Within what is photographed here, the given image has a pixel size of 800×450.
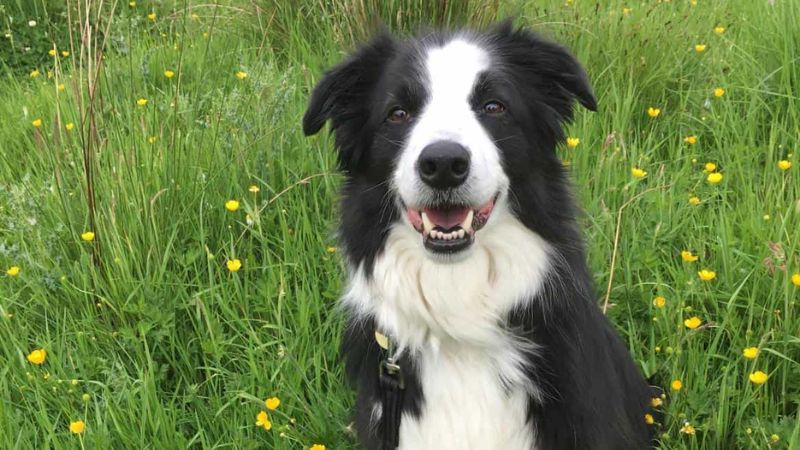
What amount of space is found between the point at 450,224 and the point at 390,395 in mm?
521

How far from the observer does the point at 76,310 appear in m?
2.57

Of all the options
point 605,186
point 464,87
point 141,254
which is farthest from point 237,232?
point 605,186

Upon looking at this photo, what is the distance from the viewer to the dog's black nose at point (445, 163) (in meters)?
1.72

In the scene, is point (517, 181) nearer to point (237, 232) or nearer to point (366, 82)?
point (366, 82)

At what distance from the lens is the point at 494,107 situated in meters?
1.96

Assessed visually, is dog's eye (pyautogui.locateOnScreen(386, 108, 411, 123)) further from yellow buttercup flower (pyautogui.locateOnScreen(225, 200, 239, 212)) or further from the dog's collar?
yellow buttercup flower (pyautogui.locateOnScreen(225, 200, 239, 212))

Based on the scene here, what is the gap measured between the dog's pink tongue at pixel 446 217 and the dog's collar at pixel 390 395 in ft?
1.22

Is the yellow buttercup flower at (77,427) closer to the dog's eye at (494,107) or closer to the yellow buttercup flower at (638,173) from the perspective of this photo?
the dog's eye at (494,107)

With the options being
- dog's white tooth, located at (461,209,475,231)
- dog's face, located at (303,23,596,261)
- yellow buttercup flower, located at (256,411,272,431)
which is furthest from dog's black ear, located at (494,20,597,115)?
yellow buttercup flower, located at (256,411,272,431)

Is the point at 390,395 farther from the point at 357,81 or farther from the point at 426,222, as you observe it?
the point at 357,81

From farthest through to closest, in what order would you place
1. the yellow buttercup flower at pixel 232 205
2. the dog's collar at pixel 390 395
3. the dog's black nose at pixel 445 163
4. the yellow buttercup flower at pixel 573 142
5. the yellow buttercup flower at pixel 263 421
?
the yellow buttercup flower at pixel 573 142, the yellow buttercup flower at pixel 232 205, the yellow buttercup flower at pixel 263 421, the dog's collar at pixel 390 395, the dog's black nose at pixel 445 163

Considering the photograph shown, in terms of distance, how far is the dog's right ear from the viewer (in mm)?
2121

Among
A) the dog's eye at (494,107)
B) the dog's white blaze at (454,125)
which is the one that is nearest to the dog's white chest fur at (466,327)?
the dog's white blaze at (454,125)

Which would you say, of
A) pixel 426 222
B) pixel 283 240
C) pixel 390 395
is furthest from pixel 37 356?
pixel 426 222
